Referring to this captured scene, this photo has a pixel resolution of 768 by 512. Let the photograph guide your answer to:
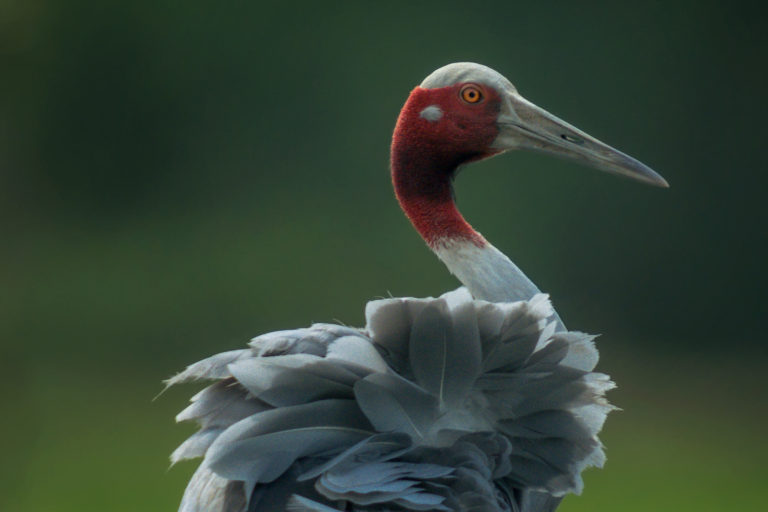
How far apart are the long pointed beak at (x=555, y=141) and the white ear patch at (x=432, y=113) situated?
0.11 m

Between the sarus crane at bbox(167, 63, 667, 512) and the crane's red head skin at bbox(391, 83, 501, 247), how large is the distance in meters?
0.49

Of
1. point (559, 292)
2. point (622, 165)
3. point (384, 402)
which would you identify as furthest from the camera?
point (559, 292)

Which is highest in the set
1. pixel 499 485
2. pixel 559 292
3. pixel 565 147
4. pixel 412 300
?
pixel 565 147

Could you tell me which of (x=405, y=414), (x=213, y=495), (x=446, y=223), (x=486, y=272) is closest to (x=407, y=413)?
(x=405, y=414)

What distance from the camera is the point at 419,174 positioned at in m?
2.18

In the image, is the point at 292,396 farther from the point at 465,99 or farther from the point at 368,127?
the point at 368,127

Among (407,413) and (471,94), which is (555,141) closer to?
(471,94)

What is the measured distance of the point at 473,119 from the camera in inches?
85.0

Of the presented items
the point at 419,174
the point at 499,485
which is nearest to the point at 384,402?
the point at 499,485

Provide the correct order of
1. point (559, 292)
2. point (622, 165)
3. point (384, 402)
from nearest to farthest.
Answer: point (384, 402) < point (622, 165) < point (559, 292)

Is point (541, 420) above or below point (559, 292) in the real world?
above

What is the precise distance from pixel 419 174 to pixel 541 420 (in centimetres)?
66

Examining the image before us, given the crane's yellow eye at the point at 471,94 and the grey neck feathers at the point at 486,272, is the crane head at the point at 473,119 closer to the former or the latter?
the crane's yellow eye at the point at 471,94

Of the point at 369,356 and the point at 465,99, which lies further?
the point at 465,99
